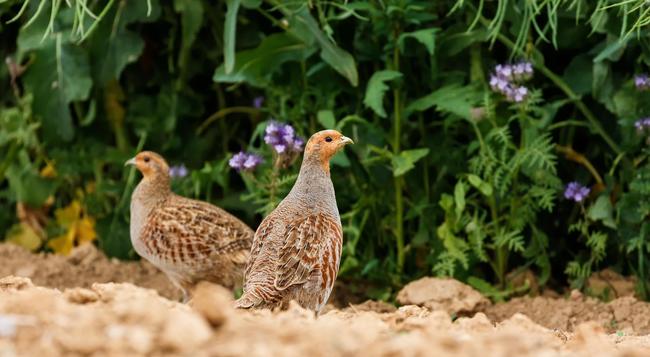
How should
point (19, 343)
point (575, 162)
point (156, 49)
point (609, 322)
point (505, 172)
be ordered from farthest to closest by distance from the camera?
point (156, 49)
point (575, 162)
point (505, 172)
point (609, 322)
point (19, 343)

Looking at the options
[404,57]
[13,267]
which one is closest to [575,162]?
[404,57]

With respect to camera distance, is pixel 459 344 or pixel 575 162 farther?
pixel 575 162

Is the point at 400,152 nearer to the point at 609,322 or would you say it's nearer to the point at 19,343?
the point at 609,322

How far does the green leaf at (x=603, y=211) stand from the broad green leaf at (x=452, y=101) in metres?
0.87

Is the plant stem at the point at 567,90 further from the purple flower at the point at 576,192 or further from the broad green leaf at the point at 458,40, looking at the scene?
the purple flower at the point at 576,192

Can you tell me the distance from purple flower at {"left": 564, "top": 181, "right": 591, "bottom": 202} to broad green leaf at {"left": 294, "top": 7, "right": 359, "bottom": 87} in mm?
1342

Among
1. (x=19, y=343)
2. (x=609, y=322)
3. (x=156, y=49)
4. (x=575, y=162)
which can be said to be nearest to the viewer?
(x=19, y=343)

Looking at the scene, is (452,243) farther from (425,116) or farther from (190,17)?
(190,17)

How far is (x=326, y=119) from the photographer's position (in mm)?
6785

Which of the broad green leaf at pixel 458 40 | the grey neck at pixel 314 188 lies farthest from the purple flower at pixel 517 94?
the grey neck at pixel 314 188

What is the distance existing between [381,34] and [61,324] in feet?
13.1

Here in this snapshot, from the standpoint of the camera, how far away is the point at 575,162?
24.0 ft

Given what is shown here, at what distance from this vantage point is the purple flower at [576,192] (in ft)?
22.1

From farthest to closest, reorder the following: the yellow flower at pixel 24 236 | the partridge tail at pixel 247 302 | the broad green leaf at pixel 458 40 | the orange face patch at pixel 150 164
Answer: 1. the yellow flower at pixel 24 236
2. the orange face patch at pixel 150 164
3. the broad green leaf at pixel 458 40
4. the partridge tail at pixel 247 302
